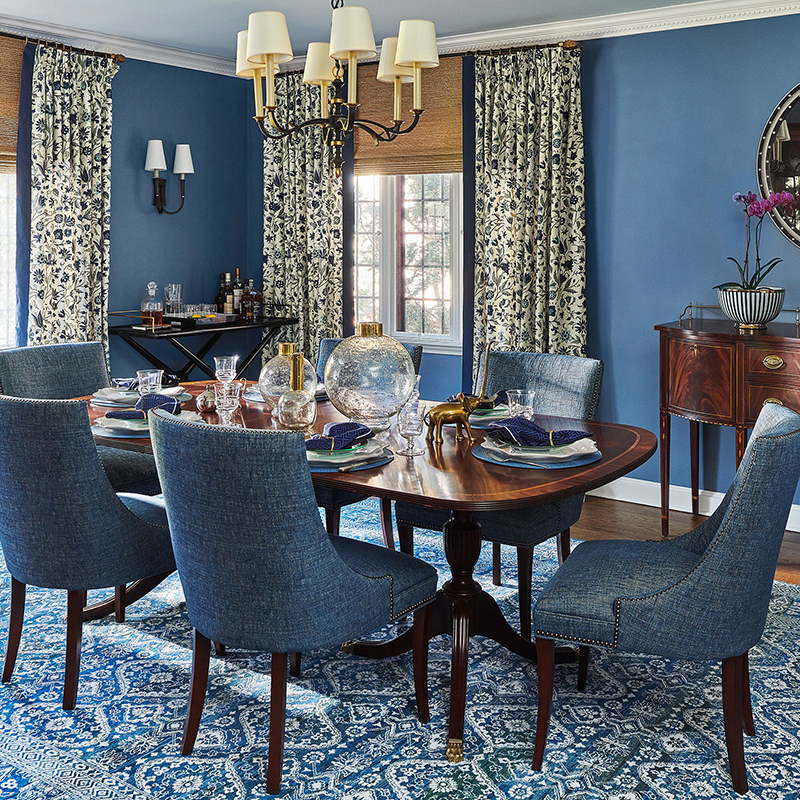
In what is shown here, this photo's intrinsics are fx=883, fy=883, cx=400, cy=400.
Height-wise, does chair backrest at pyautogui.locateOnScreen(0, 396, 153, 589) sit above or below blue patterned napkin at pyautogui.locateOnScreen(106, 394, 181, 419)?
below

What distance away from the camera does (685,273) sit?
4.48m

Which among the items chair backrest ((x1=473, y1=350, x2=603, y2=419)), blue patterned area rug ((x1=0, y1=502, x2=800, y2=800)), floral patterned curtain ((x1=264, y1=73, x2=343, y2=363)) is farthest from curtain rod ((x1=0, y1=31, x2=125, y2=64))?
blue patterned area rug ((x1=0, y1=502, x2=800, y2=800))

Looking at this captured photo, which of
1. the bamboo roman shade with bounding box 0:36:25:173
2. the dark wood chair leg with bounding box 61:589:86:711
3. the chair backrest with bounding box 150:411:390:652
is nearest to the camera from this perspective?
the chair backrest with bounding box 150:411:390:652

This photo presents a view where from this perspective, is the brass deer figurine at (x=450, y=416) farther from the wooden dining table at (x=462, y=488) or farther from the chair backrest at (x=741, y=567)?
the chair backrest at (x=741, y=567)

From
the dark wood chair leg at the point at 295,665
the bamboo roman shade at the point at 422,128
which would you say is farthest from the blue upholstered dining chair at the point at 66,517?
the bamboo roman shade at the point at 422,128

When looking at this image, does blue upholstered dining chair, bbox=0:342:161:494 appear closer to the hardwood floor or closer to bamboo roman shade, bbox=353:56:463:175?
the hardwood floor

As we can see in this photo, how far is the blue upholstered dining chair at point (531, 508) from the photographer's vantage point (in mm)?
2855

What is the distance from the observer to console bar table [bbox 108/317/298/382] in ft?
16.0

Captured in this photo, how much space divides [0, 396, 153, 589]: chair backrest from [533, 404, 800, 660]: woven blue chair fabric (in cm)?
120

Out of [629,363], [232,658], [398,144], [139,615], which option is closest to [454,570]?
[232,658]

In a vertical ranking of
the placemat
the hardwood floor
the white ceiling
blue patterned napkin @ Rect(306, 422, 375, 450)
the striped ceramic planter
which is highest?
the white ceiling

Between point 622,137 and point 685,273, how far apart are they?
783 millimetres

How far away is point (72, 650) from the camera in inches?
99.0

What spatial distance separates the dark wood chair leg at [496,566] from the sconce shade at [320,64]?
5.88 ft
